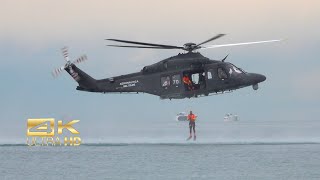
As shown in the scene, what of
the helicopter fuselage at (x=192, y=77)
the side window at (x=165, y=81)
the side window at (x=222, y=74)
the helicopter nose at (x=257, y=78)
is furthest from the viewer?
the side window at (x=165, y=81)

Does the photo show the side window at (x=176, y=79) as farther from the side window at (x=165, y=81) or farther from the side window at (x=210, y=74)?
the side window at (x=210, y=74)

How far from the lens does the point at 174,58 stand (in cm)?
4628

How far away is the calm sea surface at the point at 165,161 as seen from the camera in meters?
34.7

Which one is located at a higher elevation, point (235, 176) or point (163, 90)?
point (163, 90)

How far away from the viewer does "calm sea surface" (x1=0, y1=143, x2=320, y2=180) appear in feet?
114

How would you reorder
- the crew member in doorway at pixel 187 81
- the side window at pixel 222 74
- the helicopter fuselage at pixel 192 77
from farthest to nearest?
the crew member in doorway at pixel 187 81 < the helicopter fuselage at pixel 192 77 < the side window at pixel 222 74

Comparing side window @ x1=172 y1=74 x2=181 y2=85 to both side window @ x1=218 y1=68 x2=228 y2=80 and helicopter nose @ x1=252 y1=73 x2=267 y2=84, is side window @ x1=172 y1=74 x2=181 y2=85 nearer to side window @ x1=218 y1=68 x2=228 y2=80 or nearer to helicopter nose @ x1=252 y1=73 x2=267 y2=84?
side window @ x1=218 y1=68 x2=228 y2=80

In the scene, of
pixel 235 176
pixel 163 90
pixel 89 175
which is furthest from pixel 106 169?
pixel 163 90

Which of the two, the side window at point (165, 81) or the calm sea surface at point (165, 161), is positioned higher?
the side window at point (165, 81)

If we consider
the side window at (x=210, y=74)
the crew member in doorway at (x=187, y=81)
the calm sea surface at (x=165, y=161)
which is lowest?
the calm sea surface at (x=165, y=161)

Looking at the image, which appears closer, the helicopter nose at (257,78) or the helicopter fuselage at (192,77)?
the helicopter fuselage at (192,77)

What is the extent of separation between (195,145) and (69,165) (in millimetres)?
11947

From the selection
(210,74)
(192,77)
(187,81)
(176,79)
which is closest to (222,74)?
(210,74)

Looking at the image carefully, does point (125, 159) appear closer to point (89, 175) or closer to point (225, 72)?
point (89, 175)
